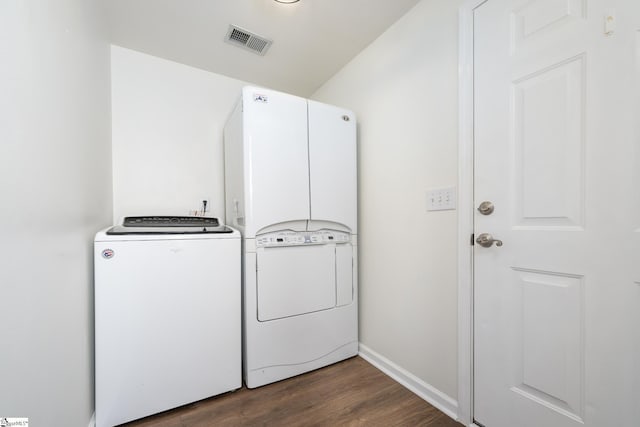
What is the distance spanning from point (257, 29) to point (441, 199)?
5.40 ft

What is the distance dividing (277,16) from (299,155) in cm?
88

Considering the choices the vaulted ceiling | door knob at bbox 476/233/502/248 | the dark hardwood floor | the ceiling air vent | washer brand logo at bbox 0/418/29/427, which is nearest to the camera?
washer brand logo at bbox 0/418/29/427

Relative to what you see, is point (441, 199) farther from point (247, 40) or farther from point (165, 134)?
point (165, 134)

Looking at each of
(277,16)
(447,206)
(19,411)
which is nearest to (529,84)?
(447,206)

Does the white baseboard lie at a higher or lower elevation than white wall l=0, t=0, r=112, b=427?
lower

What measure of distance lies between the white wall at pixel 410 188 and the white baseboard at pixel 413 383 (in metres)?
0.03

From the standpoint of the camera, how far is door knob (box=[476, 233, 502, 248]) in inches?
45.6

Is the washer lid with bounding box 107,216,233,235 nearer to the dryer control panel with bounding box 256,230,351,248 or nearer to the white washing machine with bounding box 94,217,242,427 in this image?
the white washing machine with bounding box 94,217,242,427

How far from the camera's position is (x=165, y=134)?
6.83 feet

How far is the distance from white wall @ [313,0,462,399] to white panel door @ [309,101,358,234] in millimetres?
123

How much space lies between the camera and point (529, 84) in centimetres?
106

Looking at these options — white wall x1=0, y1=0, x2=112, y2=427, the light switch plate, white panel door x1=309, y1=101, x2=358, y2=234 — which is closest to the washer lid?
white wall x1=0, y1=0, x2=112, y2=427

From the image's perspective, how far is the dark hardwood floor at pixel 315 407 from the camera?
1.29m

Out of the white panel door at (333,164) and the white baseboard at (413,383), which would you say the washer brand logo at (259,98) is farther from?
the white baseboard at (413,383)
